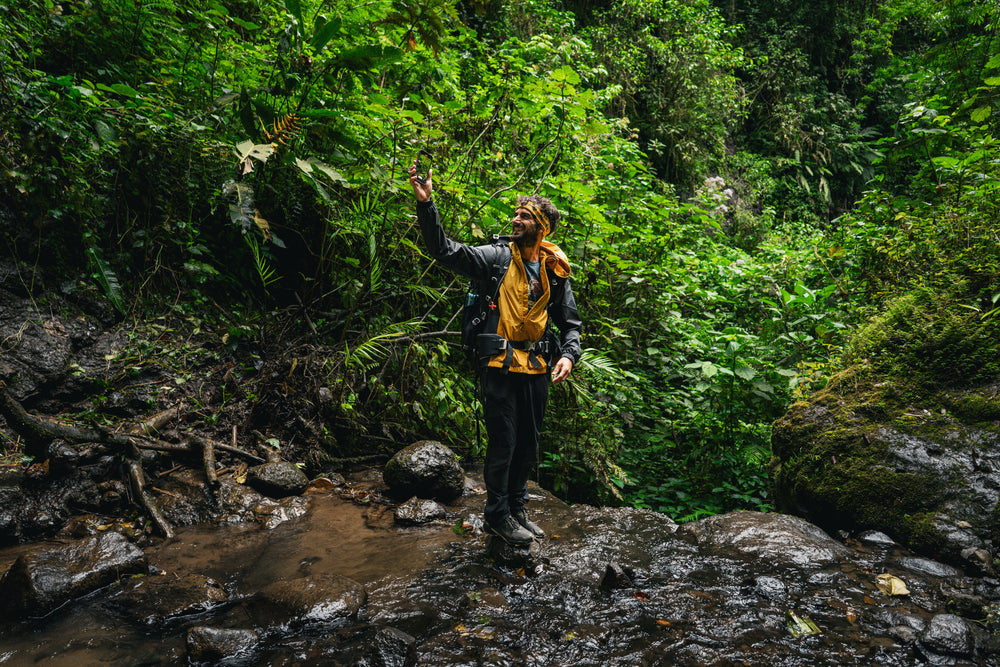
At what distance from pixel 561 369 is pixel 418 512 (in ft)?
6.12

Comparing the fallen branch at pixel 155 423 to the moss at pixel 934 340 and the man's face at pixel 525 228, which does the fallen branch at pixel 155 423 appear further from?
the moss at pixel 934 340

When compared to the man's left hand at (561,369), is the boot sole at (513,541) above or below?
below

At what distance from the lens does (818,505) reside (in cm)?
415

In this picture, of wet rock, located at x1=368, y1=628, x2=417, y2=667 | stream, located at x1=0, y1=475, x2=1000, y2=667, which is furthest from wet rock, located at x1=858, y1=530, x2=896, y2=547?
wet rock, located at x1=368, y1=628, x2=417, y2=667

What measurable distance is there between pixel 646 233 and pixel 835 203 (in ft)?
54.6

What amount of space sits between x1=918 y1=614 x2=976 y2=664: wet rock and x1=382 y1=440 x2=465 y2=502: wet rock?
335 centimetres

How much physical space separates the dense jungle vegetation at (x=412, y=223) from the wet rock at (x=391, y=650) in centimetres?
290

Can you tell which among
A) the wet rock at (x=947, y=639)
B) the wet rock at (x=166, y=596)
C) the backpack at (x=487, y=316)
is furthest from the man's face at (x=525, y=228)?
the wet rock at (x=947, y=639)

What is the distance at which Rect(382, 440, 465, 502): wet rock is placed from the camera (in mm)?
4559

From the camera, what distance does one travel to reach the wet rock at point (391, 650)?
2.31m

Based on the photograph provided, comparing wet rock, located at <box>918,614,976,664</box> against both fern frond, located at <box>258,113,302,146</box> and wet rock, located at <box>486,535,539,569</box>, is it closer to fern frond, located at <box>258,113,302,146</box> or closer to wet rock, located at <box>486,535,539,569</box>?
wet rock, located at <box>486,535,539,569</box>

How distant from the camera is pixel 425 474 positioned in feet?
14.9

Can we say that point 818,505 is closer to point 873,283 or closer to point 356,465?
point 873,283

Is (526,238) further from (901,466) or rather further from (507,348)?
(901,466)
